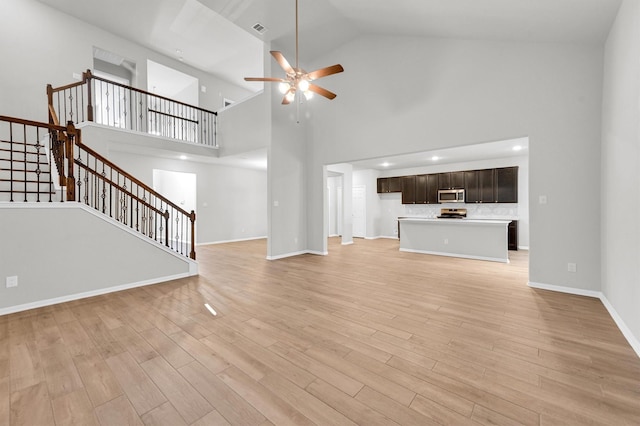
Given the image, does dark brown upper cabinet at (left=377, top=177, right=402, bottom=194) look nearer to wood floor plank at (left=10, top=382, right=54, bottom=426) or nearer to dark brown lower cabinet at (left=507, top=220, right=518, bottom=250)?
dark brown lower cabinet at (left=507, top=220, right=518, bottom=250)

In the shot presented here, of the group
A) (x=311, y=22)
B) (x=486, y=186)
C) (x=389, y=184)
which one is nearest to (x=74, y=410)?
(x=311, y=22)

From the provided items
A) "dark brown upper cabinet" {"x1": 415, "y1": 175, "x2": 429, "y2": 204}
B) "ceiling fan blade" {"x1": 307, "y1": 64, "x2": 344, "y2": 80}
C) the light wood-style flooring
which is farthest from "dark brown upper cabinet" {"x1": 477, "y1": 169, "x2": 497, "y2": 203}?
"ceiling fan blade" {"x1": 307, "y1": 64, "x2": 344, "y2": 80}

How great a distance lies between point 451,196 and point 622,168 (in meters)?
5.87

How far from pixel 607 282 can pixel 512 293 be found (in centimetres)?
97

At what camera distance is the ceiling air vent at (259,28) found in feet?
18.1

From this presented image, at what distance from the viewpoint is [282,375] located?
74.6 inches

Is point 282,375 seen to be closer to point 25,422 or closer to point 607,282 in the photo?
point 25,422

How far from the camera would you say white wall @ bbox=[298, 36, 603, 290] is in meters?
3.58

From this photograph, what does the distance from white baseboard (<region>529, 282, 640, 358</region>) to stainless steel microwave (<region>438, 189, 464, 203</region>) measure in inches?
184

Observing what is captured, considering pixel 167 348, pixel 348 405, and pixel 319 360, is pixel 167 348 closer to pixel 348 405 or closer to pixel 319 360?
pixel 319 360

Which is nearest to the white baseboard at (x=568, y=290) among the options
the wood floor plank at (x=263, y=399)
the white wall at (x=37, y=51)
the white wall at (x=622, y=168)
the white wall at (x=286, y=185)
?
the white wall at (x=622, y=168)

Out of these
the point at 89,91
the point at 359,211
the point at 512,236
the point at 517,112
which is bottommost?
the point at 512,236

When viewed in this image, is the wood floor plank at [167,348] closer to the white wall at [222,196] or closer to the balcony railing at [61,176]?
the balcony railing at [61,176]

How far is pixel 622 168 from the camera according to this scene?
2.66 metres
